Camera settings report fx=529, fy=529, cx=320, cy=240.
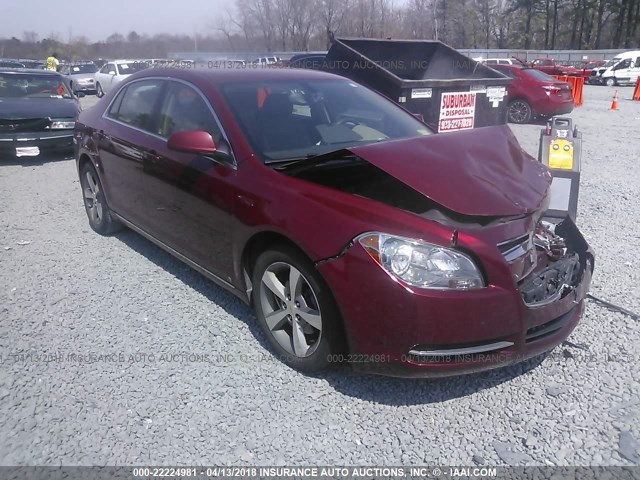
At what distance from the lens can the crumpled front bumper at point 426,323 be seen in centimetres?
243

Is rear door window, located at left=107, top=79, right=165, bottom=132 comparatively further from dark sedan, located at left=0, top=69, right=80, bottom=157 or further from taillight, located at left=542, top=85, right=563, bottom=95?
taillight, located at left=542, top=85, right=563, bottom=95

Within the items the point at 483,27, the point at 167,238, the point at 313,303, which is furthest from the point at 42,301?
the point at 483,27

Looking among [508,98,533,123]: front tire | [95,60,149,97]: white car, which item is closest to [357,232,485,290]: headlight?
[508,98,533,123]: front tire

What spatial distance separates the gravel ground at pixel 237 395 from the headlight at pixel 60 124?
18.9ft

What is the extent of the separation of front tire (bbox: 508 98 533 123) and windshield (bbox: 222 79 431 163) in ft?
35.0

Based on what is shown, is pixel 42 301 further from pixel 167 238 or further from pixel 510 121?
pixel 510 121

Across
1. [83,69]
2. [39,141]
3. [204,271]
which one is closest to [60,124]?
[39,141]

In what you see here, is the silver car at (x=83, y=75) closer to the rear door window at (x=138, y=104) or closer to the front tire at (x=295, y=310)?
the rear door window at (x=138, y=104)

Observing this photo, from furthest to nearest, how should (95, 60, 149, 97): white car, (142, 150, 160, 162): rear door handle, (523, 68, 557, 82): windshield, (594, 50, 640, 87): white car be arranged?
(594, 50, 640, 87): white car
(95, 60, 149, 97): white car
(523, 68, 557, 82): windshield
(142, 150, 160, 162): rear door handle

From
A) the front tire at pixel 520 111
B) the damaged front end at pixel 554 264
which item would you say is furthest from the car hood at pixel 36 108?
the front tire at pixel 520 111

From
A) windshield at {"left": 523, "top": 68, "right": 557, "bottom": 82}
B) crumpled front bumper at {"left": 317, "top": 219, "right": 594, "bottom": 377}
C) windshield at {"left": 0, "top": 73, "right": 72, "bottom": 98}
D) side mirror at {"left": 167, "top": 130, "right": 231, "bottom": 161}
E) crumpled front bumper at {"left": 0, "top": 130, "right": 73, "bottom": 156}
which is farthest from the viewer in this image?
windshield at {"left": 523, "top": 68, "right": 557, "bottom": 82}

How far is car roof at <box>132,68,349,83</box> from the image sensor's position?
3.80 m

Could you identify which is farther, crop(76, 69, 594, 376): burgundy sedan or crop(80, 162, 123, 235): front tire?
crop(80, 162, 123, 235): front tire

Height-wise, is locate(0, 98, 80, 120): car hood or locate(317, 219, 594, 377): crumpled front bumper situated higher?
locate(0, 98, 80, 120): car hood
